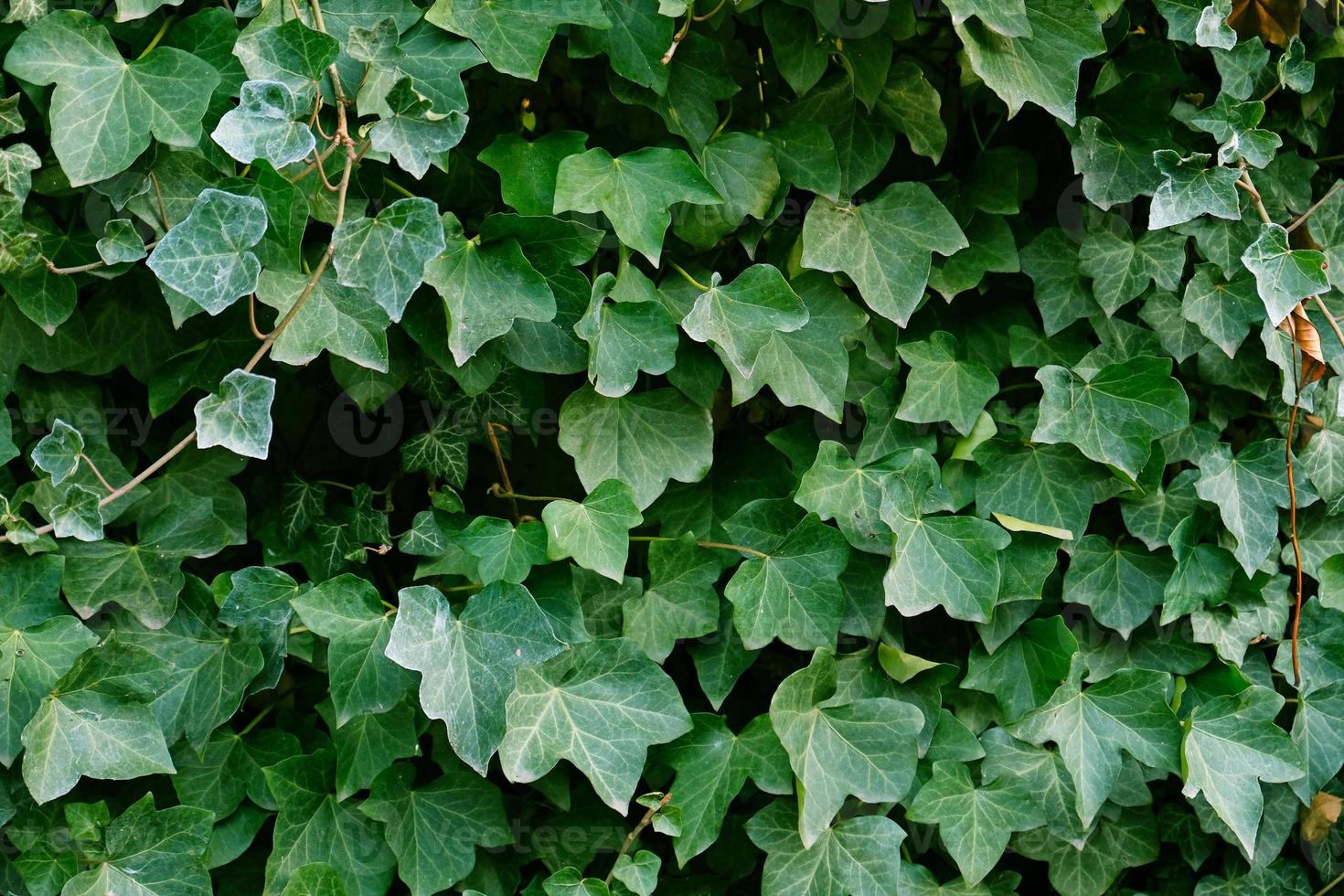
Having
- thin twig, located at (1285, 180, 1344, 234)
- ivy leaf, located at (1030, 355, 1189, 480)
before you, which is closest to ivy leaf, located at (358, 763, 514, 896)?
ivy leaf, located at (1030, 355, 1189, 480)

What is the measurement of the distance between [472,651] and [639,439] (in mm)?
360

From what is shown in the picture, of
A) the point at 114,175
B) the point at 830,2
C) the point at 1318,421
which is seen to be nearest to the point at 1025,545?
the point at 1318,421

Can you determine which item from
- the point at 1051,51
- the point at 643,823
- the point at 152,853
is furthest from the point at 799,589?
the point at 152,853

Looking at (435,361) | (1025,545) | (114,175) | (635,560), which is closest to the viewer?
(114,175)

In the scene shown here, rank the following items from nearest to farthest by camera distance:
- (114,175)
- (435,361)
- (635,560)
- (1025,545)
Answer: (114,175), (435,361), (1025,545), (635,560)

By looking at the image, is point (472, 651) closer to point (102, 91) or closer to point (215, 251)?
point (215, 251)

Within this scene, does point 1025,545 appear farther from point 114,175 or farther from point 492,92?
point 114,175

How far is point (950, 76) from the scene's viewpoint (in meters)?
1.71

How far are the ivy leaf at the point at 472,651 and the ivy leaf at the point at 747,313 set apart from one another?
39 cm

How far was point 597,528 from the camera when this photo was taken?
143 cm

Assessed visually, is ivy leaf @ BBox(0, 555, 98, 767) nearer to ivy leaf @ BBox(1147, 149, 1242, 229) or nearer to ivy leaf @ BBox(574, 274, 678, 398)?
ivy leaf @ BBox(574, 274, 678, 398)

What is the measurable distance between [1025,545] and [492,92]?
40.0 inches

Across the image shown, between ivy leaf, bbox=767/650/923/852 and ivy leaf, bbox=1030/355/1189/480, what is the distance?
427 millimetres

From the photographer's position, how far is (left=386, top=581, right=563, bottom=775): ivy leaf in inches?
51.6
